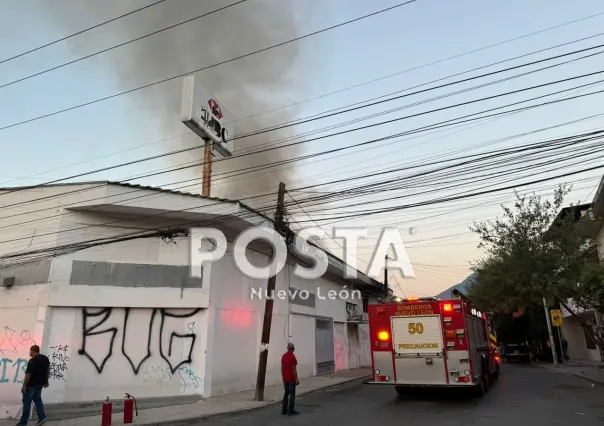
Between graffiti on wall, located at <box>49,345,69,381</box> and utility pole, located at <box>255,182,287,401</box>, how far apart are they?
5.36m

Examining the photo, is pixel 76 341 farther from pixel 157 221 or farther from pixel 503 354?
pixel 503 354

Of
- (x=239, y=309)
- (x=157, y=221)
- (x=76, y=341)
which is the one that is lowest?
(x=76, y=341)

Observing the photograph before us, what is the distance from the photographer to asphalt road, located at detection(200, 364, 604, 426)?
9172 mm

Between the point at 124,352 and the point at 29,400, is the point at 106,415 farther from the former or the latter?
the point at 124,352

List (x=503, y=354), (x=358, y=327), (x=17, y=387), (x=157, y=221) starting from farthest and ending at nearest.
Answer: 1. (x=503, y=354)
2. (x=358, y=327)
3. (x=157, y=221)
4. (x=17, y=387)

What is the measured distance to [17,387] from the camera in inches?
474

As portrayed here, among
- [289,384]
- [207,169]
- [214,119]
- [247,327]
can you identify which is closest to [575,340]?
[247,327]

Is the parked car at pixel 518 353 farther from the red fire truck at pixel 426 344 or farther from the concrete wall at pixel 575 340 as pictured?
the red fire truck at pixel 426 344

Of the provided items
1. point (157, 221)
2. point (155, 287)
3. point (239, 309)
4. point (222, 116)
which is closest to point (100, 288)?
point (155, 287)

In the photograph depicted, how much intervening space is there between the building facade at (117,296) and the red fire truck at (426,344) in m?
5.03

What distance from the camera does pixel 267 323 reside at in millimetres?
13477

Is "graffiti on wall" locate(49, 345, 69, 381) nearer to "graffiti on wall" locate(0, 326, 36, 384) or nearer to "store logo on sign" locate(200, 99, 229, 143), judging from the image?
"graffiti on wall" locate(0, 326, 36, 384)

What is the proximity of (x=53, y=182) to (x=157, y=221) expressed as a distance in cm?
324

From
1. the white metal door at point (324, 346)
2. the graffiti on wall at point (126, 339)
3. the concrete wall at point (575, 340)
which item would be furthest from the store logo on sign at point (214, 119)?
the concrete wall at point (575, 340)
